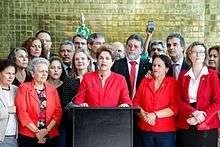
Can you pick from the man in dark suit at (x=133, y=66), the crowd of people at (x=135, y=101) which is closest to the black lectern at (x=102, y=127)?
the crowd of people at (x=135, y=101)

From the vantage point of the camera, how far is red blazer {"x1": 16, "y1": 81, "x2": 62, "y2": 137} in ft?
18.0

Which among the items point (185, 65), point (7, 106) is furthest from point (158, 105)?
point (7, 106)

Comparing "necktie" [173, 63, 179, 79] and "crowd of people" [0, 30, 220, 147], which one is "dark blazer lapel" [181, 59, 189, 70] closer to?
"necktie" [173, 63, 179, 79]

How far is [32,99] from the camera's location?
18.1 feet

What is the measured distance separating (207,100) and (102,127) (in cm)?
125

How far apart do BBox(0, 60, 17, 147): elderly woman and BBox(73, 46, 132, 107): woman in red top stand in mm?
689

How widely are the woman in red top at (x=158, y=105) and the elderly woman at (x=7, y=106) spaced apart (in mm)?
1278

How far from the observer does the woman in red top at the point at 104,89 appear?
533 cm

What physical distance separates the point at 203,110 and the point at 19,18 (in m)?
8.02

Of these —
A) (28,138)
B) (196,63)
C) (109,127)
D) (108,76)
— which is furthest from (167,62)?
(28,138)

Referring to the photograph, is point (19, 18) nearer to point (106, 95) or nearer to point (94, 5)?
point (94, 5)

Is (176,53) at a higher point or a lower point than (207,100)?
higher

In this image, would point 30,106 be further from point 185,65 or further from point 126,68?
point 185,65

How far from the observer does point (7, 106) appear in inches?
214
